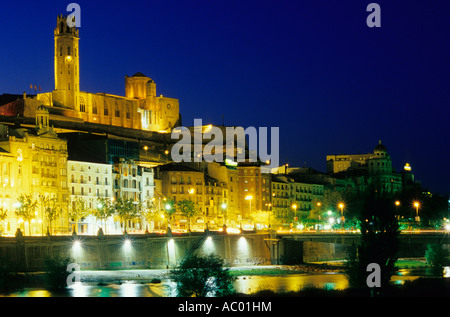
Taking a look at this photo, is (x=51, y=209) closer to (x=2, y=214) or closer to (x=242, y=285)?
(x=2, y=214)

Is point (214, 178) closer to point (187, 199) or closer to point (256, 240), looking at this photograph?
Result: point (187, 199)

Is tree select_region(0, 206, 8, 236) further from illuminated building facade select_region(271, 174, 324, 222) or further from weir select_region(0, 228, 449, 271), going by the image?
illuminated building facade select_region(271, 174, 324, 222)

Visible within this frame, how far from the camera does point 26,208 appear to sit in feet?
364

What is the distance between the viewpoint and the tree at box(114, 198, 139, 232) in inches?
5094

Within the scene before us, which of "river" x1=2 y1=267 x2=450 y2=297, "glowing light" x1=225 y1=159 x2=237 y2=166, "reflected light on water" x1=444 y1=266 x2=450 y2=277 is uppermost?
"glowing light" x1=225 y1=159 x2=237 y2=166

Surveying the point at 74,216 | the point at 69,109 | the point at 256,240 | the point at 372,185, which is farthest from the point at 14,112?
the point at 372,185

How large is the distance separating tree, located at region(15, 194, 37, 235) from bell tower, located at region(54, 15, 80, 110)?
6658 cm

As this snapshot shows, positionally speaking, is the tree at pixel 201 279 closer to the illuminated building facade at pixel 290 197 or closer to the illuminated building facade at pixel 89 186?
the illuminated building facade at pixel 89 186

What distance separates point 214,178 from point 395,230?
92.8 m

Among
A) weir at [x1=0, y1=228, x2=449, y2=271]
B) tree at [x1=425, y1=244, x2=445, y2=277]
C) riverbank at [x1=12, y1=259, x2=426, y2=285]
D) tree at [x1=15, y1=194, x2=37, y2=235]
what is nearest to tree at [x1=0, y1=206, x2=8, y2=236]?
tree at [x1=15, y1=194, x2=37, y2=235]

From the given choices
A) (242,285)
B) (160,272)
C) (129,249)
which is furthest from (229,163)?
(242,285)

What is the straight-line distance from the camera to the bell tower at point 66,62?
590 feet

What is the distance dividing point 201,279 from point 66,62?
112962mm
